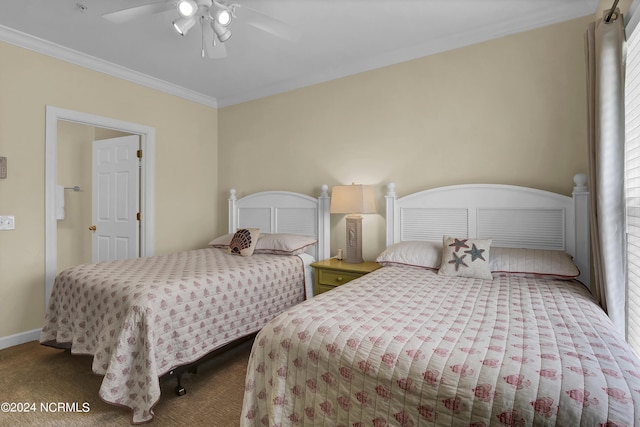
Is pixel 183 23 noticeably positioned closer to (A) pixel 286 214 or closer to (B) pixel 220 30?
(B) pixel 220 30

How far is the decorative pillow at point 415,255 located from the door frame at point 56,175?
261 centimetres

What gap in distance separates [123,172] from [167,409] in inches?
109

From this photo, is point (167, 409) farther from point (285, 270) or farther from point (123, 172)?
point (123, 172)

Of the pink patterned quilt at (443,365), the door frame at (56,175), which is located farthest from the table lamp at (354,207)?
the door frame at (56,175)

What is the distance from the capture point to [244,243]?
10.6 feet

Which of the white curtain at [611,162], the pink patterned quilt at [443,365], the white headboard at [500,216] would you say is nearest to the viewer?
the pink patterned quilt at [443,365]

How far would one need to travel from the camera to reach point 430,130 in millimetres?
2928

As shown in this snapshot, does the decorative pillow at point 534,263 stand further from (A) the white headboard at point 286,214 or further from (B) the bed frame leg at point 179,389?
(B) the bed frame leg at point 179,389

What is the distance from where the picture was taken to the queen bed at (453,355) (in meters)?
0.89

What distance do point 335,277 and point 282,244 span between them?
1.99 feet

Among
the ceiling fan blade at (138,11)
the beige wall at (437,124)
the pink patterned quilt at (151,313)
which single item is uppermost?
the ceiling fan blade at (138,11)

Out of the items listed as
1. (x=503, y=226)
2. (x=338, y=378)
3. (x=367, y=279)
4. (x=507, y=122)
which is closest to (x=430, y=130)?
(x=507, y=122)

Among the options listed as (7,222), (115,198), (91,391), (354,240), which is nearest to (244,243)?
(354,240)

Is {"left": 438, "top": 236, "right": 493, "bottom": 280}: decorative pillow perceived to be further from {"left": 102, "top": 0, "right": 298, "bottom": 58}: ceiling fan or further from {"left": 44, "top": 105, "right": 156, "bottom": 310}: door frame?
{"left": 44, "top": 105, "right": 156, "bottom": 310}: door frame
